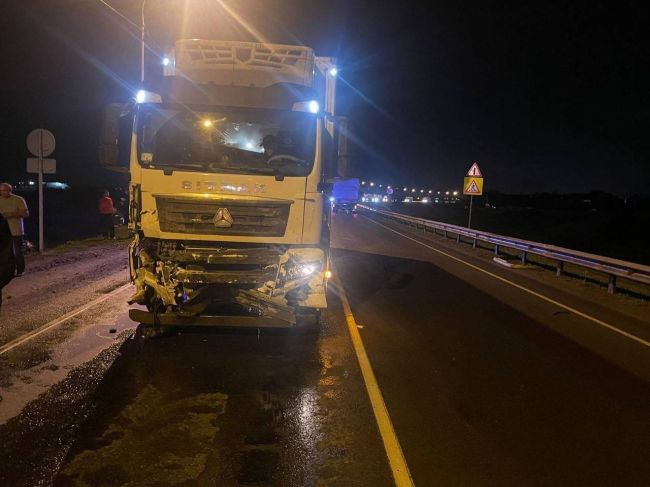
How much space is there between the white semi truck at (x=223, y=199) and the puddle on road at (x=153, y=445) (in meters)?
1.68

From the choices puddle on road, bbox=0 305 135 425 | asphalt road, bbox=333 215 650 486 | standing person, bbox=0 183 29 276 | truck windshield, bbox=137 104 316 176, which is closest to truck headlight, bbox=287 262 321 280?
truck windshield, bbox=137 104 316 176

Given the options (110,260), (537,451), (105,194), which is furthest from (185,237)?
(105,194)

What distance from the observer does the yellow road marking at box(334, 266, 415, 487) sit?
392cm

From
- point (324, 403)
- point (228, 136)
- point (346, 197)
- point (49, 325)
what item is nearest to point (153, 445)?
point (324, 403)

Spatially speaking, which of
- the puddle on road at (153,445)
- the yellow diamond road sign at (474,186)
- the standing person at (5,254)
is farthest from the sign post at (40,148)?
the yellow diamond road sign at (474,186)

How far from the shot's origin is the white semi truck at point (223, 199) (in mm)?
6660

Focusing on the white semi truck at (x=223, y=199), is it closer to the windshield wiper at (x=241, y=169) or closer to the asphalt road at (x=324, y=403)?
the windshield wiper at (x=241, y=169)

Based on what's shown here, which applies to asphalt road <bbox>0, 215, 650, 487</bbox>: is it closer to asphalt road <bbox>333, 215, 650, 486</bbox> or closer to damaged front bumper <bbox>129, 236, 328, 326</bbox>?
asphalt road <bbox>333, 215, 650, 486</bbox>

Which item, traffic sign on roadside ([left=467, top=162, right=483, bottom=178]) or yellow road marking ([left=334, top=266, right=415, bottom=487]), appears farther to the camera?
traffic sign on roadside ([left=467, top=162, right=483, bottom=178])

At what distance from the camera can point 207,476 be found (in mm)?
3793

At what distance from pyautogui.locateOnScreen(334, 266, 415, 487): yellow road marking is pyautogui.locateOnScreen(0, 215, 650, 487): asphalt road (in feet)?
0.18

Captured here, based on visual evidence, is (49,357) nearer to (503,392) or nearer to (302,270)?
(302,270)

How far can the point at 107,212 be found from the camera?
20.2m

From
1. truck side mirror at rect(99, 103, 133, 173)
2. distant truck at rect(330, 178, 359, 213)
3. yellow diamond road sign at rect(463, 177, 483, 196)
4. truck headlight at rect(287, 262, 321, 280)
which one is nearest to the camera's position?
truck headlight at rect(287, 262, 321, 280)
